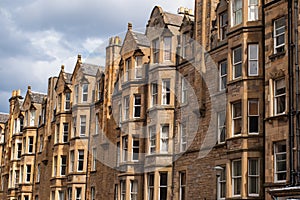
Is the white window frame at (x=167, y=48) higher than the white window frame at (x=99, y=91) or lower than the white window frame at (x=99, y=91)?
higher

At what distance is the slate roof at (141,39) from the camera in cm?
4525

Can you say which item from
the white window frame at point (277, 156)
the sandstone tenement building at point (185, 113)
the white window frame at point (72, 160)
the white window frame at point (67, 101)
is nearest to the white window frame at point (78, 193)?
the sandstone tenement building at point (185, 113)

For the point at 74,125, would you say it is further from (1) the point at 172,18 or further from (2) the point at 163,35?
(2) the point at 163,35

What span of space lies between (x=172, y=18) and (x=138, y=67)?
4.62 meters

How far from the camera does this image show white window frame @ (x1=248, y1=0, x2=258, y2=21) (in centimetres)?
3253

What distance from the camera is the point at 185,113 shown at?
126ft

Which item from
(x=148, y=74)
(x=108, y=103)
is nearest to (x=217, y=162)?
(x=148, y=74)

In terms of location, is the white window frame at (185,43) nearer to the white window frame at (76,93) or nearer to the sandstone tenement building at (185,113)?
the sandstone tenement building at (185,113)

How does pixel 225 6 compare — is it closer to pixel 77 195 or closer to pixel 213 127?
pixel 213 127

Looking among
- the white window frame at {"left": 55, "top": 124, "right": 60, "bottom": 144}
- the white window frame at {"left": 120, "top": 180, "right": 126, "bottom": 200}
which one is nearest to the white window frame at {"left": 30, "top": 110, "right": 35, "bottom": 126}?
the white window frame at {"left": 55, "top": 124, "right": 60, "bottom": 144}

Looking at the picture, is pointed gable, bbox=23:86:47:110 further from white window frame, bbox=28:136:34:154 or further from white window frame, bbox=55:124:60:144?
white window frame, bbox=55:124:60:144

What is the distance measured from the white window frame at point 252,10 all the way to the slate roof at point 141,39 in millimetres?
13856

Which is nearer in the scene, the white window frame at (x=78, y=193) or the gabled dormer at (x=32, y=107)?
the white window frame at (x=78, y=193)

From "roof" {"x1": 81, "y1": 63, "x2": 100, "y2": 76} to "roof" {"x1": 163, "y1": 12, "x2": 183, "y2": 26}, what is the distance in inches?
543
